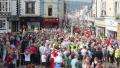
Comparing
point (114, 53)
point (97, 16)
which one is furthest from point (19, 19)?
point (114, 53)

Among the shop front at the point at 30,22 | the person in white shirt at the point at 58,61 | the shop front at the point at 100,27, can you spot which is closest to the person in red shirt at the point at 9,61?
the person in white shirt at the point at 58,61

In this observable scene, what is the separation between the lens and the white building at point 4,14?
64.0 m

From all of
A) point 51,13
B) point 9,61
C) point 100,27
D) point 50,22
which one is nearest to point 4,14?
point 50,22

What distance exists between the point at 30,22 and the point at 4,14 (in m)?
4.07

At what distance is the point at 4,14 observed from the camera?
210 ft

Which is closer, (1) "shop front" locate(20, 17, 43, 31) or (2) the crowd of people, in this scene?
(2) the crowd of people

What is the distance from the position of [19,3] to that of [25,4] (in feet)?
3.00

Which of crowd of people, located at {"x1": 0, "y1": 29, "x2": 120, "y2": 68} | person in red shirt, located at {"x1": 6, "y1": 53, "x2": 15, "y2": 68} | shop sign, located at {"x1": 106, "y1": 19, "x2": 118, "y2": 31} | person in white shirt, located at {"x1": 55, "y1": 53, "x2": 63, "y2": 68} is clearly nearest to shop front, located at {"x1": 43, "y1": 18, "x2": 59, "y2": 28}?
shop sign, located at {"x1": 106, "y1": 19, "x2": 118, "y2": 31}

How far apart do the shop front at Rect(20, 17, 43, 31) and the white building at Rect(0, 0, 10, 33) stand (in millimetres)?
2242

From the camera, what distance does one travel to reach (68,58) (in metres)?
25.6

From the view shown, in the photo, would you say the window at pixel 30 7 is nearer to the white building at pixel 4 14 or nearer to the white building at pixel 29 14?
the white building at pixel 29 14

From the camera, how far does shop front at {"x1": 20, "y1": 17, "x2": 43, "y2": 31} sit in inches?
2598

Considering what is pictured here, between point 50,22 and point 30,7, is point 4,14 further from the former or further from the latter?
point 50,22

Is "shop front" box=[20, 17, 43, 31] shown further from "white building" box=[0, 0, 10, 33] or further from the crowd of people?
the crowd of people
